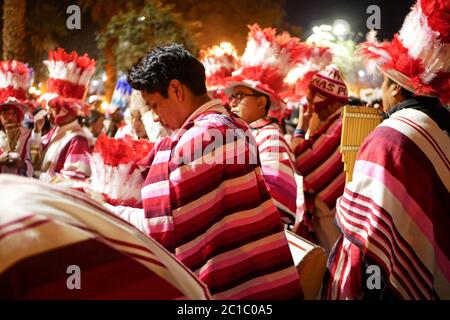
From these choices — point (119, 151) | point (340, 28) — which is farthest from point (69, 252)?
point (340, 28)

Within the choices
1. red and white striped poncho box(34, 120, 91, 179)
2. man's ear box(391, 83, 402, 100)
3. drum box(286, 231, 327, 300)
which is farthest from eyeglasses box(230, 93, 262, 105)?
drum box(286, 231, 327, 300)

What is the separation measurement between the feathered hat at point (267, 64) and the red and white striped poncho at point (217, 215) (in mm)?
2702

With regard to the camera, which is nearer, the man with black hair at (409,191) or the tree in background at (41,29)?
the man with black hair at (409,191)

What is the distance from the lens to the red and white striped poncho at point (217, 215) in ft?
9.37

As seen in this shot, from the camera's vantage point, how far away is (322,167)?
19.3 ft

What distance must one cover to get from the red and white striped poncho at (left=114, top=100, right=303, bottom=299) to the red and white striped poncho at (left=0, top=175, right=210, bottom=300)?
129 centimetres

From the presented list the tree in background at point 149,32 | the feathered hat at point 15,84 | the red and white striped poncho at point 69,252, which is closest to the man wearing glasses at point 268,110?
the red and white striped poncho at point 69,252

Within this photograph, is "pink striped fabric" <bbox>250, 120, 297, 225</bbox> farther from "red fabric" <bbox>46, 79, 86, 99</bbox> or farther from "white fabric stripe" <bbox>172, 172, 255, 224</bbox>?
"red fabric" <bbox>46, 79, 86, 99</bbox>

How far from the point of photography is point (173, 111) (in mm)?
3227

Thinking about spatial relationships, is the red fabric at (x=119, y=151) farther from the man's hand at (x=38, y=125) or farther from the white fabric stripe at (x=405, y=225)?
the man's hand at (x=38, y=125)

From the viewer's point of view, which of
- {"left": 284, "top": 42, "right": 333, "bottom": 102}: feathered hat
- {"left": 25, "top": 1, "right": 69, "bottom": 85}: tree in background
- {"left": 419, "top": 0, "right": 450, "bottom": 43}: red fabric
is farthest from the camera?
{"left": 25, "top": 1, "right": 69, "bottom": 85}: tree in background

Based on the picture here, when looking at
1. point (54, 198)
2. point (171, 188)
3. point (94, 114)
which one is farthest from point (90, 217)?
point (94, 114)

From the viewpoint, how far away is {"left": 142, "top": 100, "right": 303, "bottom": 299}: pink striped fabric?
2.86 meters

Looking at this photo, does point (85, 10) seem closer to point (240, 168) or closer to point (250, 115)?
point (250, 115)
